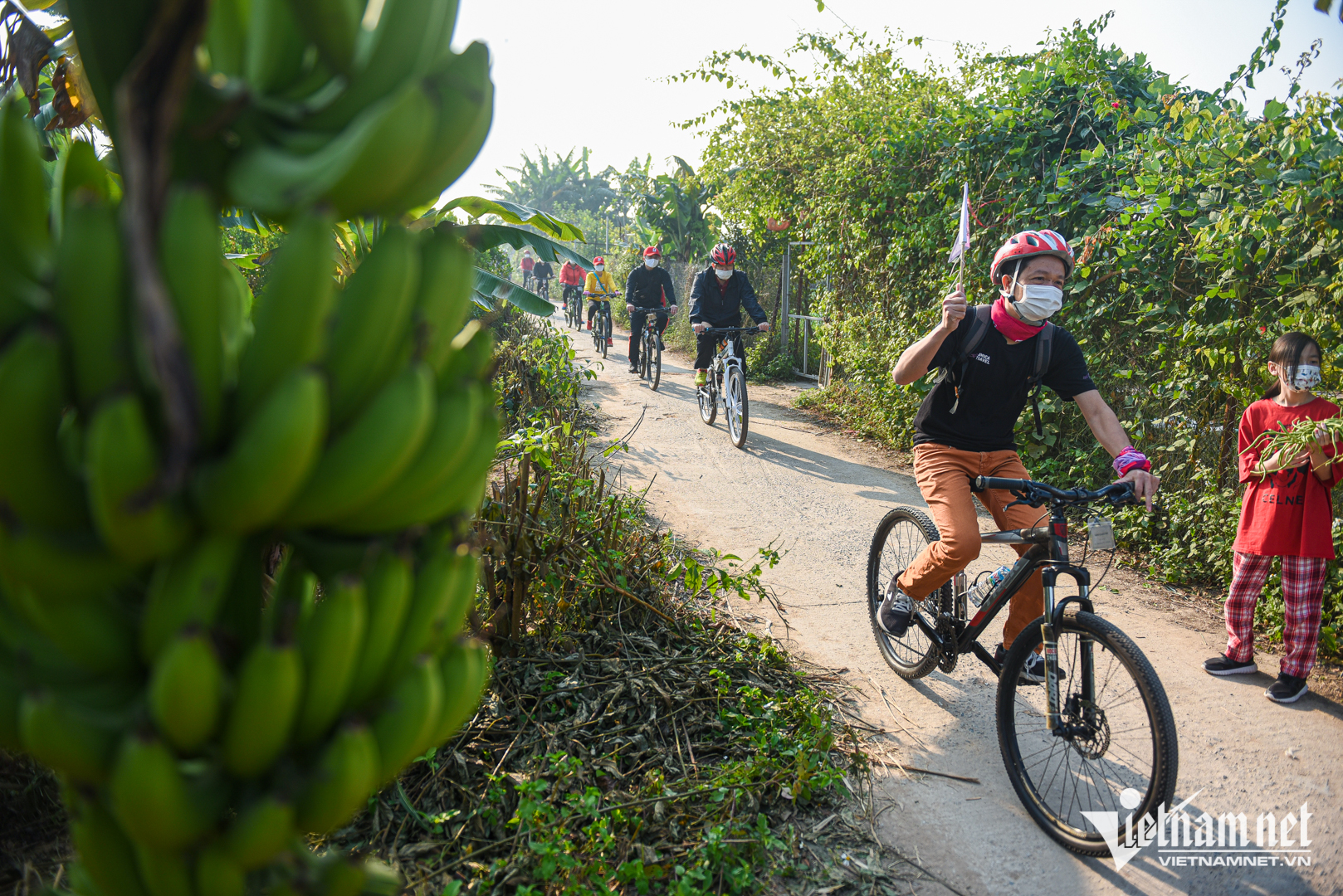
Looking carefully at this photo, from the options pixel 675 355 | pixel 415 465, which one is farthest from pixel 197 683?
pixel 675 355

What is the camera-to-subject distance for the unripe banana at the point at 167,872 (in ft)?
3.36

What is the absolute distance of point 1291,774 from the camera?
3.31 m

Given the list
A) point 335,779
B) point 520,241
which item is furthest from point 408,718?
point 520,241

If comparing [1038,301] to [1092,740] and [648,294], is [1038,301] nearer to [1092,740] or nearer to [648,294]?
[1092,740]

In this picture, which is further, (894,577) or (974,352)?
(894,577)

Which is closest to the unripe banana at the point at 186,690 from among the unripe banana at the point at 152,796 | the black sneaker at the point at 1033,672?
the unripe banana at the point at 152,796

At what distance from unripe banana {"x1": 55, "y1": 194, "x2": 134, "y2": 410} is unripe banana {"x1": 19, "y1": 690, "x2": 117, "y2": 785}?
37 cm

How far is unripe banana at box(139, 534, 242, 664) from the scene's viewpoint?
96 centimetres

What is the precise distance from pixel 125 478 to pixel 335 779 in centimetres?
46

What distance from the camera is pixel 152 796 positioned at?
3.05 feet

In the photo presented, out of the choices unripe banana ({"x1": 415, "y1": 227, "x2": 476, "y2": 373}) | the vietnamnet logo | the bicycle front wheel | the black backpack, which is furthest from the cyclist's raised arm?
unripe banana ({"x1": 415, "y1": 227, "x2": 476, "y2": 373})

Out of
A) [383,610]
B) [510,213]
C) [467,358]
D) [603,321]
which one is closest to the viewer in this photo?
[383,610]

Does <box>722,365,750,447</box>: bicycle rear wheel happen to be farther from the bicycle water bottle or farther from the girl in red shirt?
the girl in red shirt

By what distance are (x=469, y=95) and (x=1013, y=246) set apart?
3197mm
